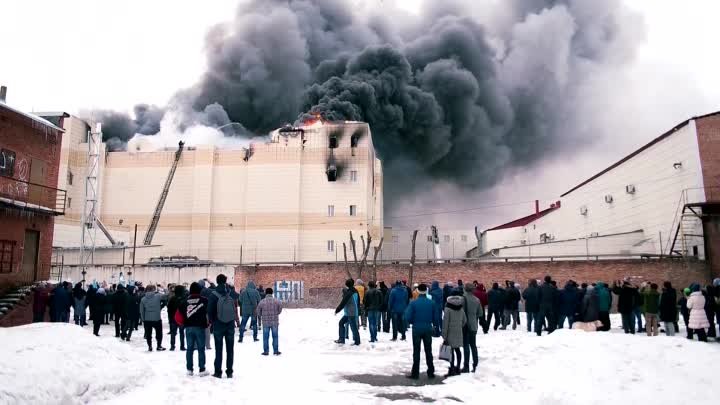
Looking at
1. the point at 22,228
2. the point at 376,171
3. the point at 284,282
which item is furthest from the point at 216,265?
the point at 376,171

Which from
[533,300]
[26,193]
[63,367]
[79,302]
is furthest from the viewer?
[26,193]

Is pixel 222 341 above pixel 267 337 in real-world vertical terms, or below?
above

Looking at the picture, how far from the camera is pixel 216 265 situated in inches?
1325

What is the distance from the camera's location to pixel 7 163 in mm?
20688

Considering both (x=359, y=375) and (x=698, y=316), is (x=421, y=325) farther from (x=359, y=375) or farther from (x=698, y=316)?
(x=698, y=316)

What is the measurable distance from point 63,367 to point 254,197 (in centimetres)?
3697

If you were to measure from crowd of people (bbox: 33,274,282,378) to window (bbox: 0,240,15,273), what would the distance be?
3.85 meters

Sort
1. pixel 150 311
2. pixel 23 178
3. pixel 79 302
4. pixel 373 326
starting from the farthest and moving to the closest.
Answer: pixel 23 178
pixel 79 302
pixel 373 326
pixel 150 311

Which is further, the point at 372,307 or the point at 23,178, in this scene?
the point at 23,178

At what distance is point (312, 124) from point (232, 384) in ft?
124

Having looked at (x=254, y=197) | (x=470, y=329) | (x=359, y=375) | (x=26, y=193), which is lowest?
(x=359, y=375)

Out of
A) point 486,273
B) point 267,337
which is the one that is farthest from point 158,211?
point 267,337

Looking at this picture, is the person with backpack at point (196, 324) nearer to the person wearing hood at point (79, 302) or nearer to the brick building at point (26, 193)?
the person wearing hood at point (79, 302)

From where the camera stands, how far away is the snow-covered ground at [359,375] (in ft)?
26.1
